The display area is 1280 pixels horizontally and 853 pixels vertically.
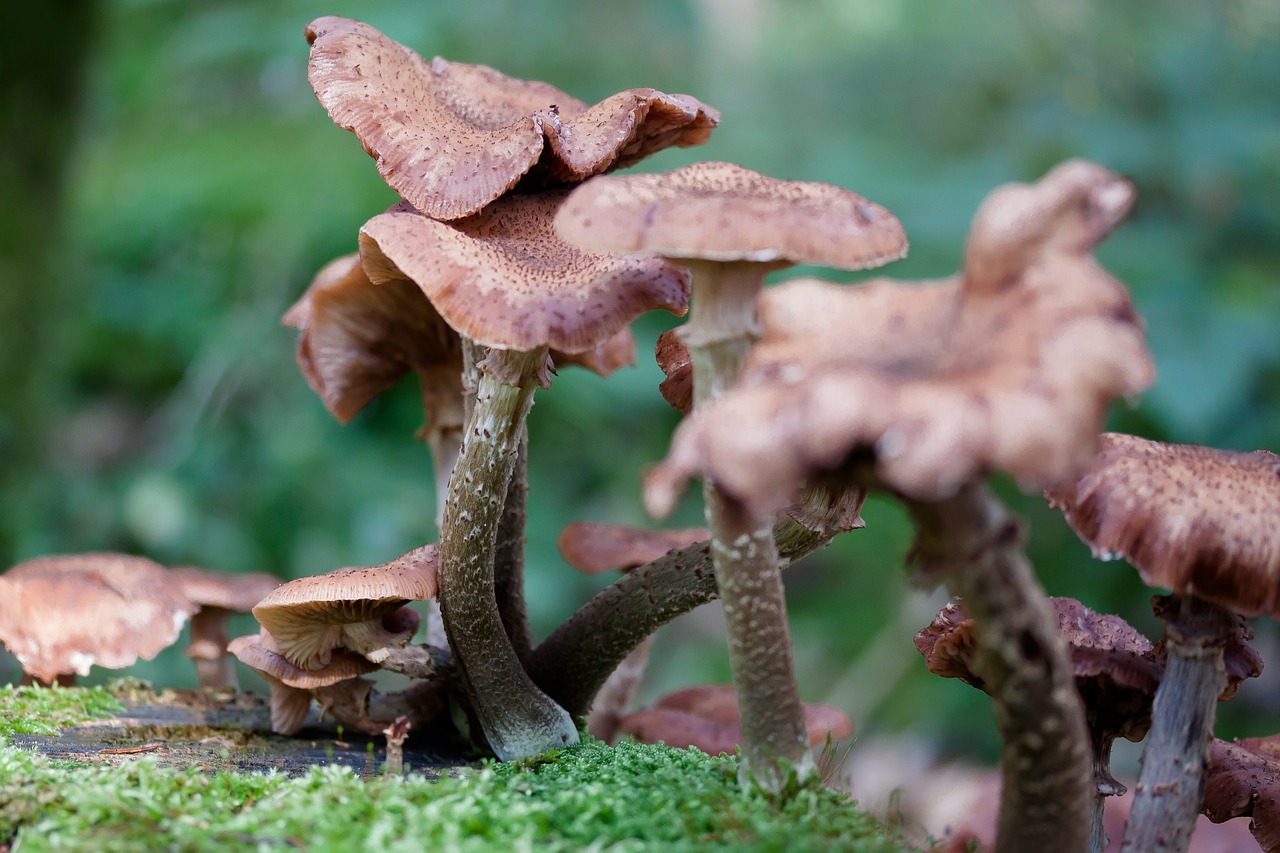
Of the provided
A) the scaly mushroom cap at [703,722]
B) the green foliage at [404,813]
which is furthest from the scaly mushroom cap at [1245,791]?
the scaly mushroom cap at [703,722]

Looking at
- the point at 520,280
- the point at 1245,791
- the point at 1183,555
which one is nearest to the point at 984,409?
the point at 1183,555

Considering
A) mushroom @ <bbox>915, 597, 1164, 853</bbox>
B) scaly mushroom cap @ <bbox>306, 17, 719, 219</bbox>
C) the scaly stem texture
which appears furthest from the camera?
scaly mushroom cap @ <bbox>306, 17, 719, 219</bbox>

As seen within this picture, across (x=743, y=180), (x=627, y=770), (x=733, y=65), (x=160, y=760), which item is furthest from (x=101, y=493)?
(x=733, y=65)

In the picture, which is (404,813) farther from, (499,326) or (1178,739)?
(1178,739)

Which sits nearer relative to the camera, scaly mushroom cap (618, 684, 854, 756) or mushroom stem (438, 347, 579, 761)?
mushroom stem (438, 347, 579, 761)

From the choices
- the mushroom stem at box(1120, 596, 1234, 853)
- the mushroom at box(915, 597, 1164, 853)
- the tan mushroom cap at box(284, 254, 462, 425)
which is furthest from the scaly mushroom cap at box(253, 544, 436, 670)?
the mushroom stem at box(1120, 596, 1234, 853)

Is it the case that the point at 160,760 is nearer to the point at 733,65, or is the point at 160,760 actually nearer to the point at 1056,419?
the point at 1056,419

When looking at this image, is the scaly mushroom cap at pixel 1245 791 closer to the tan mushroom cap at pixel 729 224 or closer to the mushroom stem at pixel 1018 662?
the mushroom stem at pixel 1018 662

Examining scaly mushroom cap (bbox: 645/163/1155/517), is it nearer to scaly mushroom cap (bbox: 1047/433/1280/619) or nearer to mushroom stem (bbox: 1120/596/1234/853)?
scaly mushroom cap (bbox: 1047/433/1280/619)
